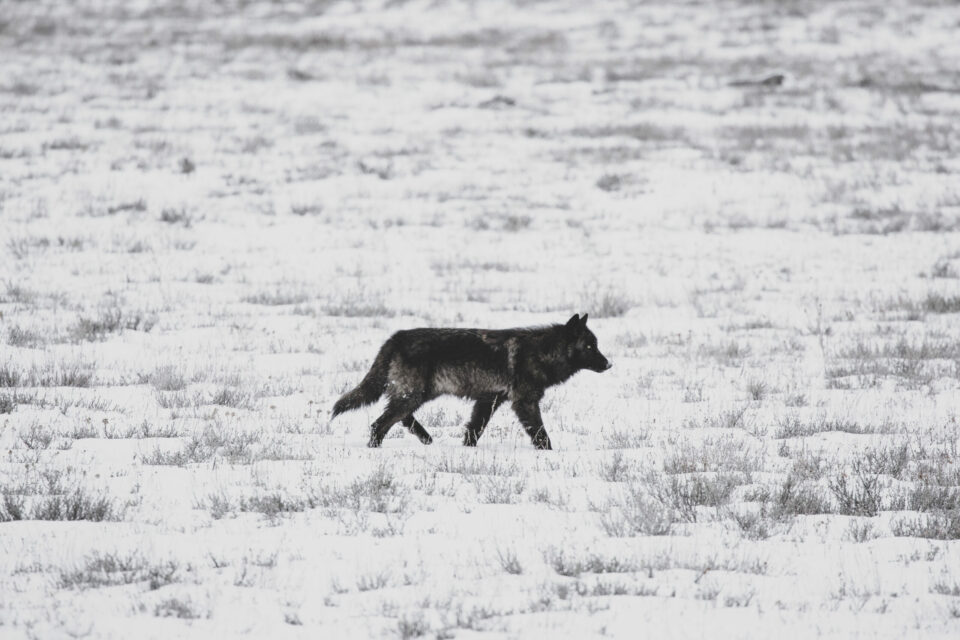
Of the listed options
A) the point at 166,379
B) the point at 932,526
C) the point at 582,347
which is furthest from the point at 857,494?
the point at 166,379

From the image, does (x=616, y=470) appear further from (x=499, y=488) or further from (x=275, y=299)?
(x=275, y=299)

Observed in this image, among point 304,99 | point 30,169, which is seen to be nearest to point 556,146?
point 304,99

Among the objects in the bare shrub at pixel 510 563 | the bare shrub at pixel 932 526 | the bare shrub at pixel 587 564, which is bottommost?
the bare shrub at pixel 932 526

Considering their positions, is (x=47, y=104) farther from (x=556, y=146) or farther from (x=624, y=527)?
(x=624, y=527)

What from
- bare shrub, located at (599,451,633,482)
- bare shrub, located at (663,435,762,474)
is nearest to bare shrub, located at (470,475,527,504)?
bare shrub, located at (599,451,633,482)

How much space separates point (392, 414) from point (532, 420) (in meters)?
1.10

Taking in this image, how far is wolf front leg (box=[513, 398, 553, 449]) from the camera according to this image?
7.66 meters

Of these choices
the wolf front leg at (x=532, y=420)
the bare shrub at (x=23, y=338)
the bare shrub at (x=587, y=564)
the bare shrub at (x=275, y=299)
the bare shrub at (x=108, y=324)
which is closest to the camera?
the bare shrub at (x=587, y=564)

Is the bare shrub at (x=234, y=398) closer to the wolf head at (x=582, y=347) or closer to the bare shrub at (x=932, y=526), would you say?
the wolf head at (x=582, y=347)

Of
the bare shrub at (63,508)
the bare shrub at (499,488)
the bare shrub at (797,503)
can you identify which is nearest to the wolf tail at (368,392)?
the bare shrub at (499,488)

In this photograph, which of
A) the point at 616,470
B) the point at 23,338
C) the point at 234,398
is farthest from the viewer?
the point at 23,338

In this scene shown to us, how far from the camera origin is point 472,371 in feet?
25.4

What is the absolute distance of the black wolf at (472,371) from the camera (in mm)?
7566

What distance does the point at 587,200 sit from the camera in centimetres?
1950
